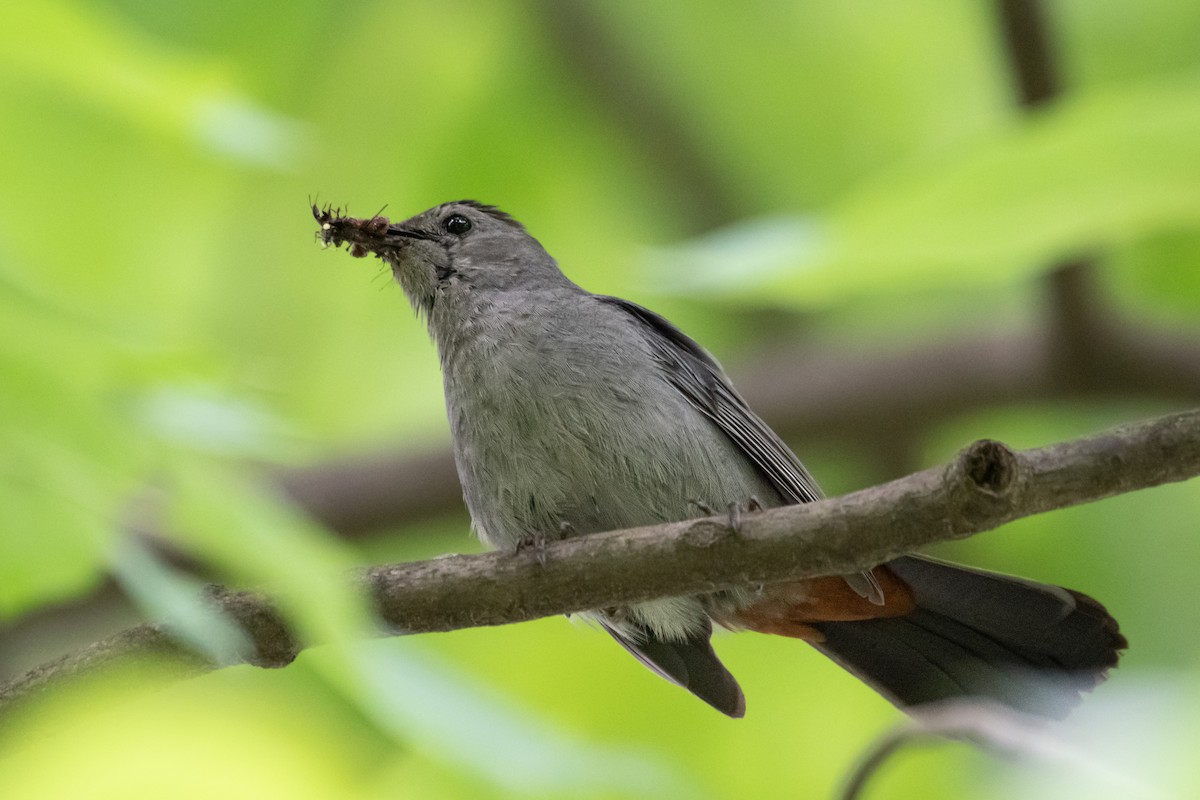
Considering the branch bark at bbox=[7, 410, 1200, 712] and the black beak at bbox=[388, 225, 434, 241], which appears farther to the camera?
the black beak at bbox=[388, 225, 434, 241]

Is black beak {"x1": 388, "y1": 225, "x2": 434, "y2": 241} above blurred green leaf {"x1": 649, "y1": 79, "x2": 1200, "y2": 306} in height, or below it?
above

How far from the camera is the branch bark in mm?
3016

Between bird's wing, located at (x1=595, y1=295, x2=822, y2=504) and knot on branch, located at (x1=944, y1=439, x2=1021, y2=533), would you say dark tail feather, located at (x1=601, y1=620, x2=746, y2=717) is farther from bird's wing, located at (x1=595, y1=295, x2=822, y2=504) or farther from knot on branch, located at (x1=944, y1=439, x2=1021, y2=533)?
knot on branch, located at (x1=944, y1=439, x2=1021, y2=533)

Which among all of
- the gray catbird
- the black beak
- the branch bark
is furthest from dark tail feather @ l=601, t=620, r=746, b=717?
the black beak

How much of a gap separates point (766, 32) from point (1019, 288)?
182cm

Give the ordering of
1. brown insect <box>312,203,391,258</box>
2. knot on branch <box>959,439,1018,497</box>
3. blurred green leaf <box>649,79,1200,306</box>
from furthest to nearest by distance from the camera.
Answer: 1. brown insect <box>312,203,391,258</box>
2. blurred green leaf <box>649,79,1200,306</box>
3. knot on branch <box>959,439,1018,497</box>

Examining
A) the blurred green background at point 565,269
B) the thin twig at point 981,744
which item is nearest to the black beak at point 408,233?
the blurred green background at point 565,269

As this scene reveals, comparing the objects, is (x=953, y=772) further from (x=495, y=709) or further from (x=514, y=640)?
(x=495, y=709)

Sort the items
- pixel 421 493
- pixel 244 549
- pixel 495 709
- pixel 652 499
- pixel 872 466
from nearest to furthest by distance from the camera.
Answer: pixel 244 549 < pixel 495 709 < pixel 652 499 < pixel 421 493 < pixel 872 466

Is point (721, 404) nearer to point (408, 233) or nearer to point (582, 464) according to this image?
point (582, 464)

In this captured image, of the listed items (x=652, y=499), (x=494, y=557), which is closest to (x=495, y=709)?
(x=494, y=557)

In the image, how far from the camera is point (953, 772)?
5438 mm

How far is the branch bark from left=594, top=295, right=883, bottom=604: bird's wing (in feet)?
4.34

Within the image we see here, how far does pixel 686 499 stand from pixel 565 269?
2.62 meters
